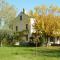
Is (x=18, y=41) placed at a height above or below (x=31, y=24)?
below

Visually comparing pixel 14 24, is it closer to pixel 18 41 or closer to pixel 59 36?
pixel 18 41

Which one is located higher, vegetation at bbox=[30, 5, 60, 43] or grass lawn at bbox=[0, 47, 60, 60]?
vegetation at bbox=[30, 5, 60, 43]

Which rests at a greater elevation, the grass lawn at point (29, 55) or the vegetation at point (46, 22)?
the vegetation at point (46, 22)

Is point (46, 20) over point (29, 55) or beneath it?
over

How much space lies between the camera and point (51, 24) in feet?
227

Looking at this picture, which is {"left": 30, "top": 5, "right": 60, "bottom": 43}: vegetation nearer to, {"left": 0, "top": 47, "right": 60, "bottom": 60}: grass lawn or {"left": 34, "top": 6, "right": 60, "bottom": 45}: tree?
{"left": 34, "top": 6, "right": 60, "bottom": 45}: tree

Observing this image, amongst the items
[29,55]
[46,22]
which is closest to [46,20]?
[46,22]

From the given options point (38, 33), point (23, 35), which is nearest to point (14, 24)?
point (23, 35)

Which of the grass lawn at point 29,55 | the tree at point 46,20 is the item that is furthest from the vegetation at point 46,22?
the grass lawn at point 29,55

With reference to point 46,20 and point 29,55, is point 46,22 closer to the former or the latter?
point 46,20

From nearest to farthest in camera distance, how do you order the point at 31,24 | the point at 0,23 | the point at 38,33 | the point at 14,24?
the point at 0,23, the point at 38,33, the point at 31,24, the point at 14,24

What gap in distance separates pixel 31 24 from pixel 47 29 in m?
8.77

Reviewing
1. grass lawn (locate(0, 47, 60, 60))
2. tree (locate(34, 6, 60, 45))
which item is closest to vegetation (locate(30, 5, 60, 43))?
tree (locate(34, 6, 60, 45))

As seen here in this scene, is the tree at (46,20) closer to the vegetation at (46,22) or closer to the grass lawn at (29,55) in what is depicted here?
the vegetation at (46,22)
